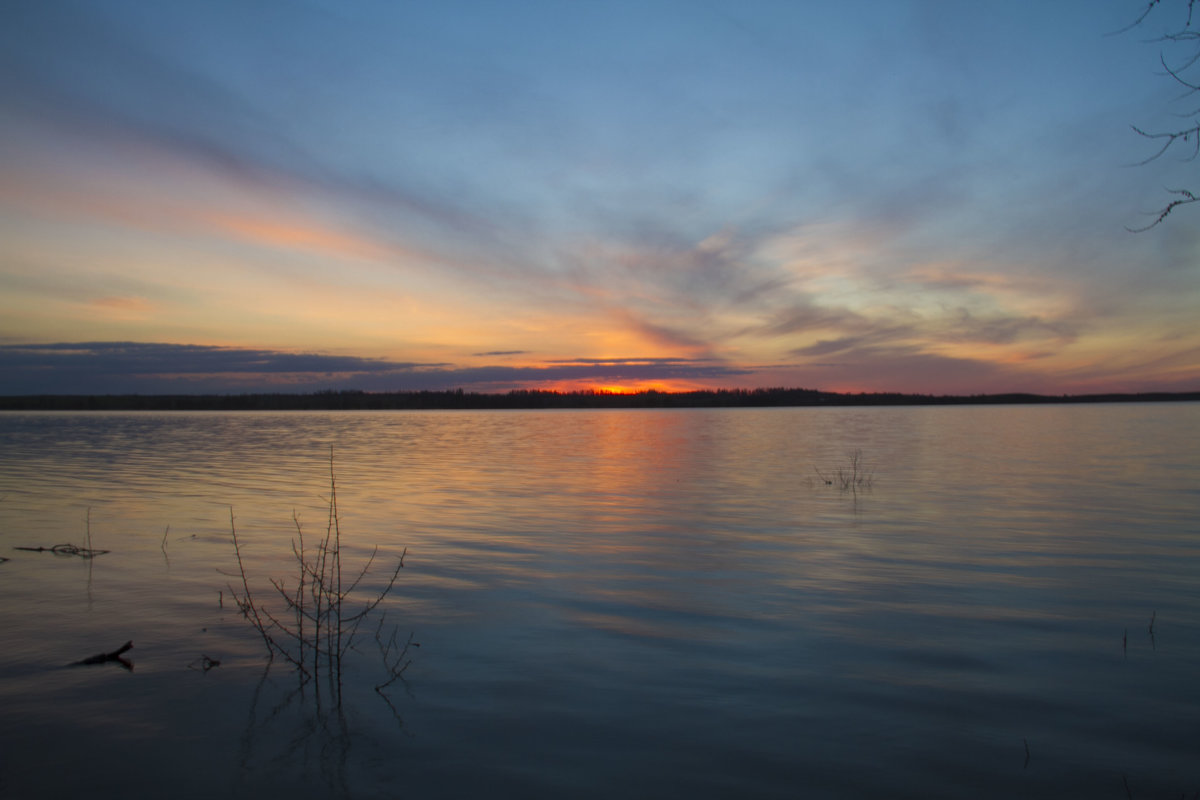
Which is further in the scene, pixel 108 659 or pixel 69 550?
pixel 69 550

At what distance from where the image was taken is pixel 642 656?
7414 millimetres

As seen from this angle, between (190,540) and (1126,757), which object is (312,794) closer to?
(1126,757)

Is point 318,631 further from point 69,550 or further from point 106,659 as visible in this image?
point 69,550

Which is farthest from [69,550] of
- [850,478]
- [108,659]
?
[850,478]

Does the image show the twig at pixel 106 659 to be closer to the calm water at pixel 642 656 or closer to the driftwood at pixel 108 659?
the driftwood at pixel 108 659

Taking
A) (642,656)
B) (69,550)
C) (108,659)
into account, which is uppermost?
(642,656)

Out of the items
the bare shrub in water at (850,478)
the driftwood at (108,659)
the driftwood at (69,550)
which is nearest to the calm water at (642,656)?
the driftwood at (108,659)

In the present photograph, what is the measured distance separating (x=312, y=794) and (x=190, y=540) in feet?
33.6

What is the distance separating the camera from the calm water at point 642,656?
5.16 meters

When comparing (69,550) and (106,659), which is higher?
(106,659)

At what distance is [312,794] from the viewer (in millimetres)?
4875

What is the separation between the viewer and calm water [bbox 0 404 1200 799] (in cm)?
516

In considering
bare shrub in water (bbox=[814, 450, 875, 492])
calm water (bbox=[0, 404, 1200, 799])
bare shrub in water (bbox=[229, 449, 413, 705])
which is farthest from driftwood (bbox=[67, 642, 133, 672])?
bare shrub in water (bbox=[814, 450, 875, 492])

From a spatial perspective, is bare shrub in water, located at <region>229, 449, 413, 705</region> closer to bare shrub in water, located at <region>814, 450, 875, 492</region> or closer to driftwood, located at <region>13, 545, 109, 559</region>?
driftwood, located at <region>13, 545, 109, 559</region>
